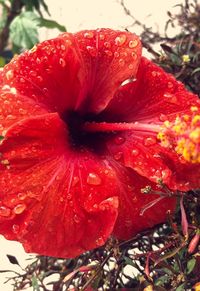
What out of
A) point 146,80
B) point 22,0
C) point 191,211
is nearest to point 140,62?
point 146,80

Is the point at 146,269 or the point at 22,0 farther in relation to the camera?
the point at 22,0

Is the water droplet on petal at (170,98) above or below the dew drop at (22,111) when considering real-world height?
below

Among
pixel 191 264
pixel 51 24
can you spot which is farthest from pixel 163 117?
pixel 51 24

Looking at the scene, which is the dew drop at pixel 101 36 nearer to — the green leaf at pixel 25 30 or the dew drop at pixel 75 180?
the dew drop at pixel 75 180

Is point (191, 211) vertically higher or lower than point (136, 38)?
lower

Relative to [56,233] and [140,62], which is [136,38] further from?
[56,233]

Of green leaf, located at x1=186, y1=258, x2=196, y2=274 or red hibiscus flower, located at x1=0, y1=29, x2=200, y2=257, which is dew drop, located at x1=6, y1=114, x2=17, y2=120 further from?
green leaf, located at x1=186, y1=258, x2=196, y2=274

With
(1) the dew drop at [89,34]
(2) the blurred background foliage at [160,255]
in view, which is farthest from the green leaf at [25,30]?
(1) the dew drop at [89,34]

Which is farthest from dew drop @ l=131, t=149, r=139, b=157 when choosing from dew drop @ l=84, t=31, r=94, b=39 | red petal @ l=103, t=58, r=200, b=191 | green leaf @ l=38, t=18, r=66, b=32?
Answer: green leaf @ l=38, t=18, r=66, b=32
